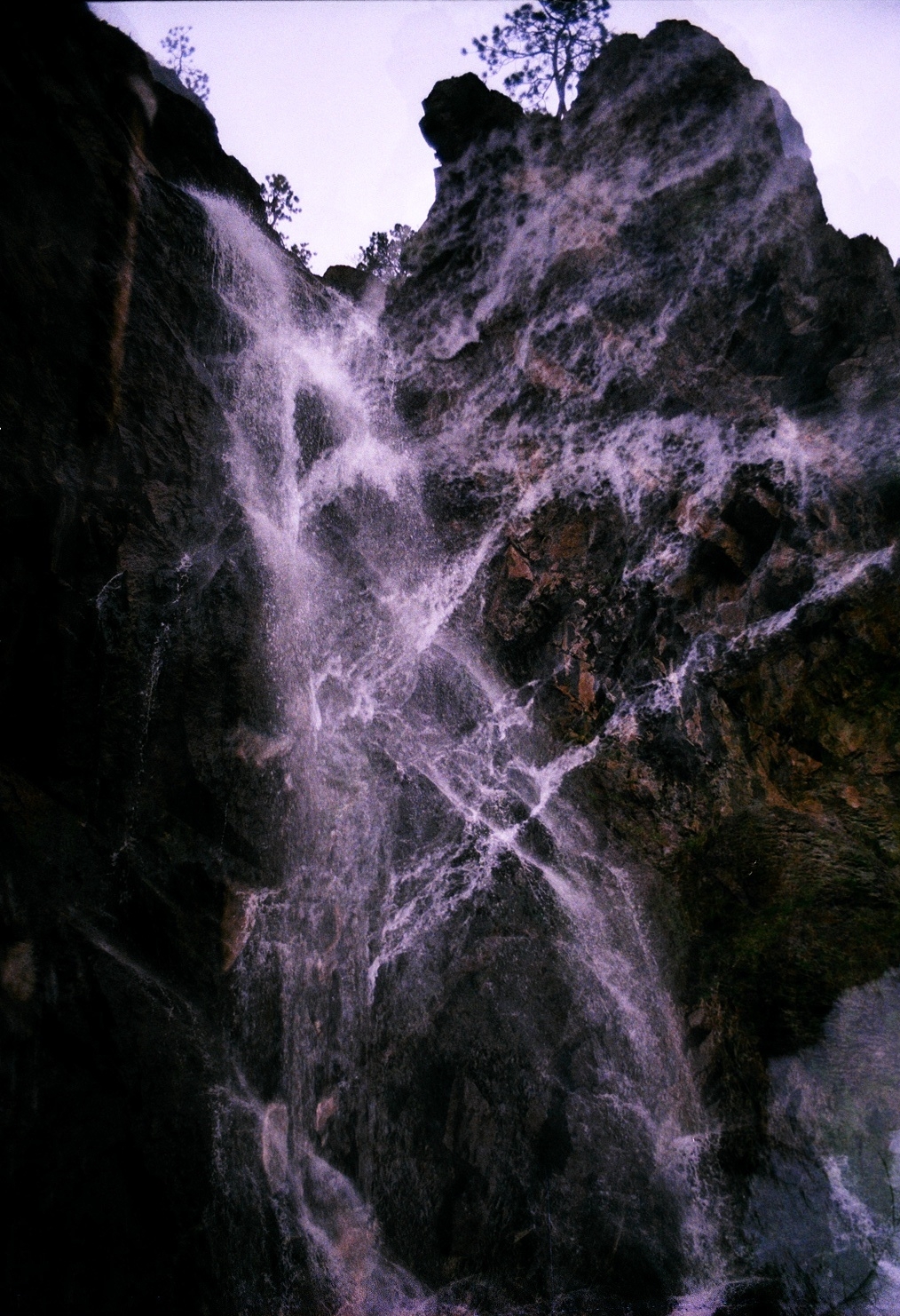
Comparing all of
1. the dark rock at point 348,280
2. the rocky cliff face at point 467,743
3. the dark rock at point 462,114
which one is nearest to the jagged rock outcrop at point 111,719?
the rocky cliff face at point 467,743

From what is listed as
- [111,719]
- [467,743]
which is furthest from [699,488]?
[111,719]

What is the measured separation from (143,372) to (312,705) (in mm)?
4145

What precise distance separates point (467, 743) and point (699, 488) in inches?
145

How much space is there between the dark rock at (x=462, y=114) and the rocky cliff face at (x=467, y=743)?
113 cm

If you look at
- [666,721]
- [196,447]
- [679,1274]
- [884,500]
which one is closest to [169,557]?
[196,447]

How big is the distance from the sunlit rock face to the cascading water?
515 millimetres

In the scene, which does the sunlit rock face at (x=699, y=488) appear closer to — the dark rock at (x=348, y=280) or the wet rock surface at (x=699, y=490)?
the wet rock surface at (x=699, y=490)

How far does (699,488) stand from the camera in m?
7.65

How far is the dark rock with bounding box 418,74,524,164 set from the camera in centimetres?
1020

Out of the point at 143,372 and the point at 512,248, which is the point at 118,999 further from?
the point at 512,248

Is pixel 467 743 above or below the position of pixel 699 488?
below

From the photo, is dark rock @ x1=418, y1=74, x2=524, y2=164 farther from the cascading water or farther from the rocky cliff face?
the cascading water

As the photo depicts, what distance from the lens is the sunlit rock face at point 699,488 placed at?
21.0 ft

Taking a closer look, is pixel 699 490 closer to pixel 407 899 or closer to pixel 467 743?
pixel 467 743
